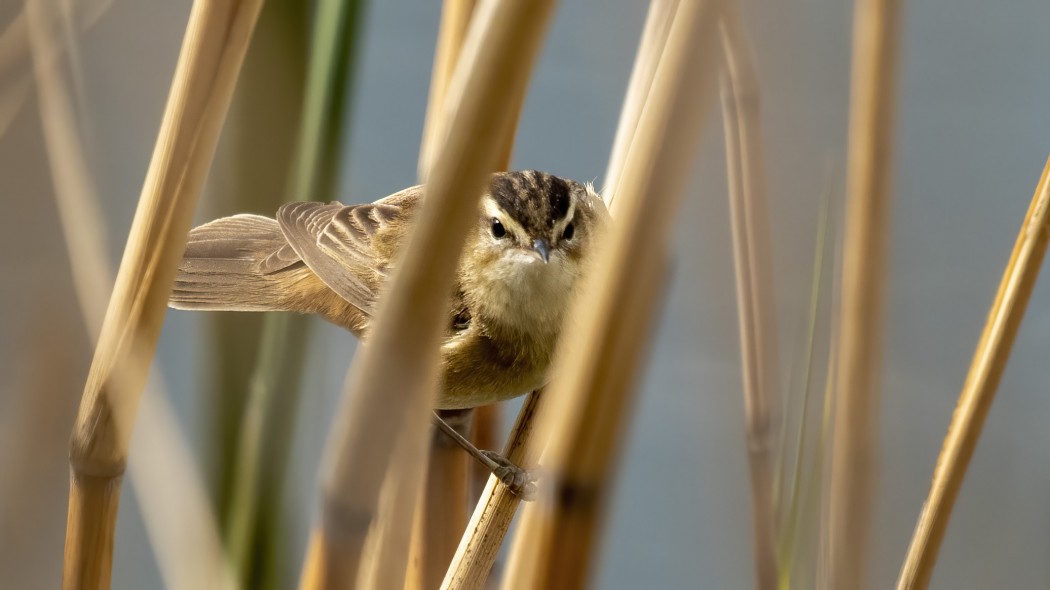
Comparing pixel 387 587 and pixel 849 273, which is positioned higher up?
pixel 849 273

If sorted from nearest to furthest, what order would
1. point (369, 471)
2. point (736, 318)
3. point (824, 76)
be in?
1. point (369, 471)
2. point (736, 318)
3. point (824, 76)

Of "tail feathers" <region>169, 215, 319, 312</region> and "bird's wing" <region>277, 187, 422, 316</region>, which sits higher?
"bird's wing" <region>277, 187, 422, 316</region>

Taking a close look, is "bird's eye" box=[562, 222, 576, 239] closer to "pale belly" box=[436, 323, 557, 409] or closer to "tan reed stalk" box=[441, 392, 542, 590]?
"pale belly" box=[436, 323, 557, 409]

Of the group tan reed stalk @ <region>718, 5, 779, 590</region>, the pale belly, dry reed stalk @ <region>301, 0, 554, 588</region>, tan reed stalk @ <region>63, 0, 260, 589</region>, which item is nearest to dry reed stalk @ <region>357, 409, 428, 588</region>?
dry reed stalk @ <region>301, 0, 554, 588</region>

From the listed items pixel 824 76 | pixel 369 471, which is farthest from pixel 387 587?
pixel 824 76

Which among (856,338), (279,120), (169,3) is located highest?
(169,3)

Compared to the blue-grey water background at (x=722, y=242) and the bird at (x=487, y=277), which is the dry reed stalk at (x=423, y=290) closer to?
the blue-grey water background at (x=722, y=242)

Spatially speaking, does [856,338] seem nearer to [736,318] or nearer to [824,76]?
[736,318]
